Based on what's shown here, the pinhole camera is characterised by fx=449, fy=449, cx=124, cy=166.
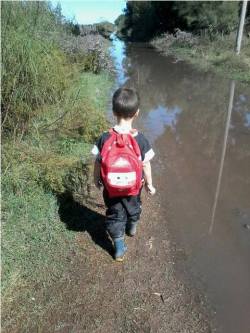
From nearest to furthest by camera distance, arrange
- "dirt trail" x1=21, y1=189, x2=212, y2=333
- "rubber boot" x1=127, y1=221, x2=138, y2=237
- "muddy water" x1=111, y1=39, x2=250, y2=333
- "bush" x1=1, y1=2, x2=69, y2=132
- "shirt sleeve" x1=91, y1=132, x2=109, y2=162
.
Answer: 1. "dirt trail" x1=21, y1=189, x2=212, y2=333
2. "shirt sleeve" x1=91, y1=132, x2=109, y2=162
3. "muddy water" x1=111, y1=39, x2=250, y2=333
4. "rubber boot" x1=127, y1=221, x2=138, y2=237
5. "bush" x1=1, y1=2, x2=69, y2=132

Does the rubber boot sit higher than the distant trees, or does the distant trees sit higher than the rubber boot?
the distant trees

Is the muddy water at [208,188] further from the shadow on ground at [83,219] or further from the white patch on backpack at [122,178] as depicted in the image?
the white patch on backpack at [122,178]

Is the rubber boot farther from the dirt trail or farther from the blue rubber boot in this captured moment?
the blue rubber boot

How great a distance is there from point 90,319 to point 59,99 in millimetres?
4087

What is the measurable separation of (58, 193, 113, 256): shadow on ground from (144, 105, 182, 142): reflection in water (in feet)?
10.6

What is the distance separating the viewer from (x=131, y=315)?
10.9ft

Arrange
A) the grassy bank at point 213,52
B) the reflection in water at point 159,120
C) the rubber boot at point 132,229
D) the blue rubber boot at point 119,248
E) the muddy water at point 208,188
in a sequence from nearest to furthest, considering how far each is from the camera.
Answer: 1. the muddy water at point 208,188
2. the blue rubber boot at point 119,248
3. the rubber boot at point 132,229
4. the reflection in water at point 159,120
5. the grassy bank at point 213,52

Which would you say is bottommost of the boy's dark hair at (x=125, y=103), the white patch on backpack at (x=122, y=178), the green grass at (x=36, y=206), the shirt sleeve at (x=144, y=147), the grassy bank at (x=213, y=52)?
the grassy bank at (x=213, y=52)

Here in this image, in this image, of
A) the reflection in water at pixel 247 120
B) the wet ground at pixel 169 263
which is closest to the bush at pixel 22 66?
the wet ground at pixel 169 263

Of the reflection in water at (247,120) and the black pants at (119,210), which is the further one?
the reflection in water at (247,120)

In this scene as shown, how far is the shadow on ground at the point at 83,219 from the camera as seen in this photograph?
4.31 metres

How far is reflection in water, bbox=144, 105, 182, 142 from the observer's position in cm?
818

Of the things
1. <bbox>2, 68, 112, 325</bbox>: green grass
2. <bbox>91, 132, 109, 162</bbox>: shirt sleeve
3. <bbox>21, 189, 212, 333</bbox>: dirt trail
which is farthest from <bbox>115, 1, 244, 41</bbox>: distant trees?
<bbox>91, 132, 109, 162</bbox>: shirt sleeve

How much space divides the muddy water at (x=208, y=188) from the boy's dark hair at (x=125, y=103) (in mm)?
1495
